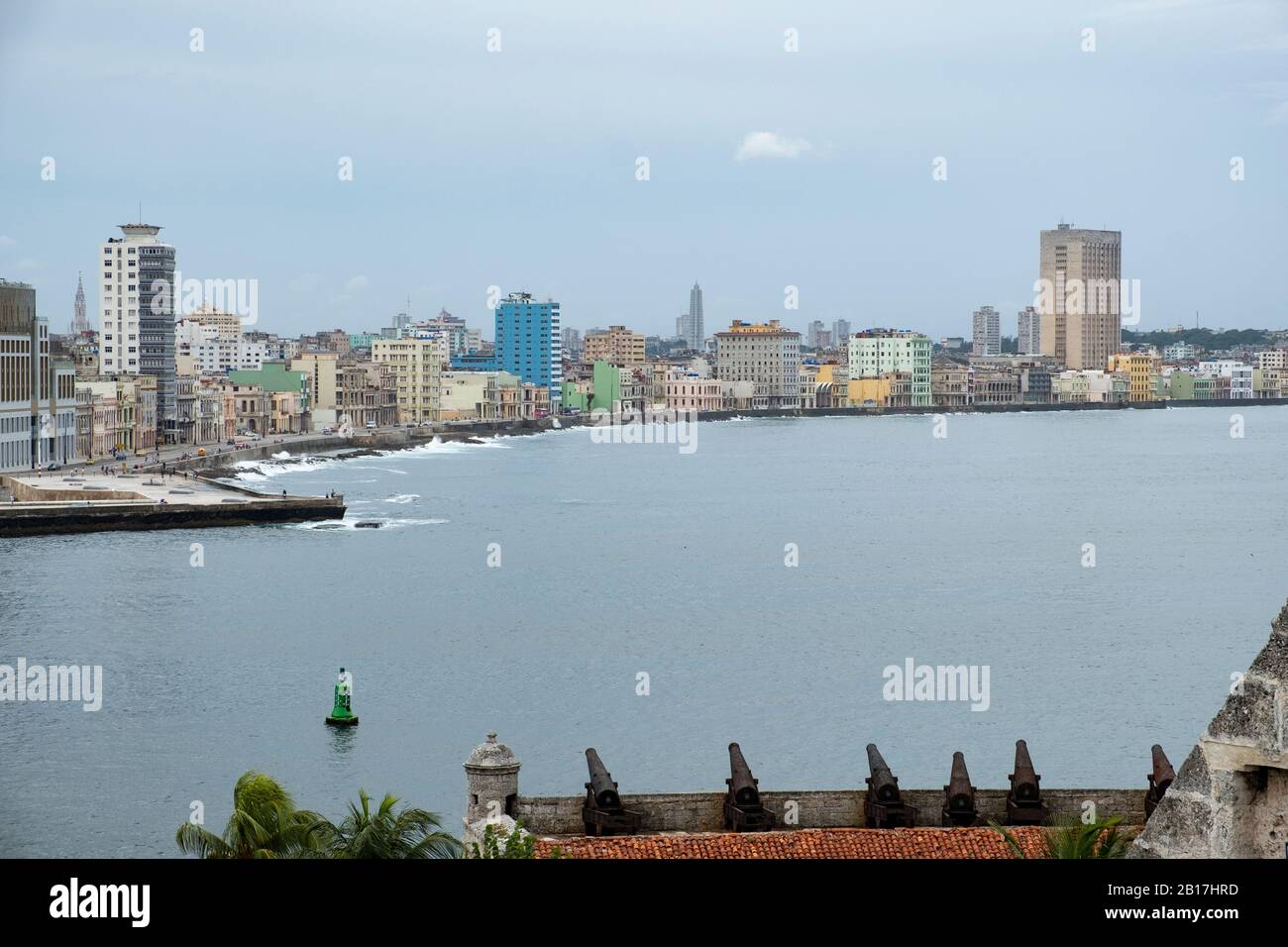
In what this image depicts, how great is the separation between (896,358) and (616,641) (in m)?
103

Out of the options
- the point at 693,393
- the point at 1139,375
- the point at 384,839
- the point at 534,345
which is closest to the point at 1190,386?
the point at 1139,375

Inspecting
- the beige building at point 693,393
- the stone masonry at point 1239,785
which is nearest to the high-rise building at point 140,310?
the beige building at point 693,393

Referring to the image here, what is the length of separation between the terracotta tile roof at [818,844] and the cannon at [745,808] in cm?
17

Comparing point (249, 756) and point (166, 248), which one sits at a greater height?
point (166, 248)

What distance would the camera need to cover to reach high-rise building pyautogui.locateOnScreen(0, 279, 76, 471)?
1683 inches

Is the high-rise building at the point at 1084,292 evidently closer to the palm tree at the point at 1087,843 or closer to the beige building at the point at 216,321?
the beige building at the point at 216,321

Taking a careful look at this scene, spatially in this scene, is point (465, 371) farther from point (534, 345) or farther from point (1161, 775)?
point (1161, 775)

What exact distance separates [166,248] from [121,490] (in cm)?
2875

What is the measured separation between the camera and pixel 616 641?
72.2ft

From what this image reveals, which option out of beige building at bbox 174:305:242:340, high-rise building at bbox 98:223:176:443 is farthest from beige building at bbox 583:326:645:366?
high-rise building at bbox 98:223:176:443

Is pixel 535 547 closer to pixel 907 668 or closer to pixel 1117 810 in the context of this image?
pixel 907 668
